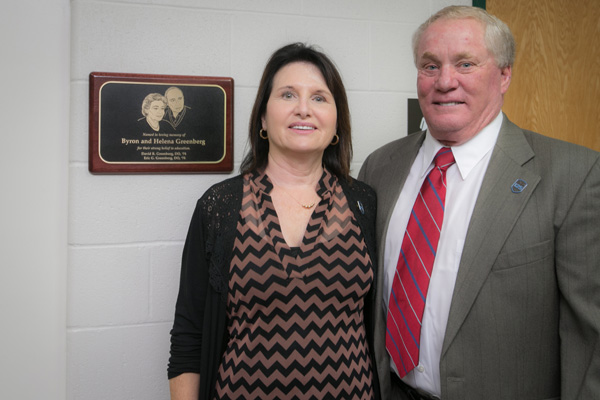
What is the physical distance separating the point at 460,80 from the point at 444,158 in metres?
0.22

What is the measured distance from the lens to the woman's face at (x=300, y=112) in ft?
4.44

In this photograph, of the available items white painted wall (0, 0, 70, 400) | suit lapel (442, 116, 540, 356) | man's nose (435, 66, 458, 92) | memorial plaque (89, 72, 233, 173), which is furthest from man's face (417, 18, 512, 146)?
white painted wall (0, 0, 70, 400)

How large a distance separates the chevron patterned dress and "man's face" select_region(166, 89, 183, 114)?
0.53 m

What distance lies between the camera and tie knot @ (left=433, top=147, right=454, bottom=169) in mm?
1371

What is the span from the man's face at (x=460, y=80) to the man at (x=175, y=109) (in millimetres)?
819

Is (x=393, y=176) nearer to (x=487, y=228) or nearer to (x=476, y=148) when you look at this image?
(x=476, y=148)

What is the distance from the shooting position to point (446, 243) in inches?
51.2

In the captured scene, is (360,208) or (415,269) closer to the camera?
(415,269)

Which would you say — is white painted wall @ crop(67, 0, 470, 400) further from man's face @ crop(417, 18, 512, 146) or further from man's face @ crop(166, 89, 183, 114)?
man's face @ crop(417, 18, 512, 146)

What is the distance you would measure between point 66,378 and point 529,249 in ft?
4.94

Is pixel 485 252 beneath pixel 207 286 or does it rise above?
above

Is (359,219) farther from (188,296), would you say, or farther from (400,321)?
(188,296)

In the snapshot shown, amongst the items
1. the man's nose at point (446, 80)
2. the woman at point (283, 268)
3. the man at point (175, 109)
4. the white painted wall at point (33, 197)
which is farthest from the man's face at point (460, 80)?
the white painted wall at point (33, 197)

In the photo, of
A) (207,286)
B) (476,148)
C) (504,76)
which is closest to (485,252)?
(476,148)
